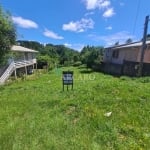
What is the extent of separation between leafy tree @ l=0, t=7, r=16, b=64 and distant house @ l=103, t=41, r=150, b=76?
11861 mm

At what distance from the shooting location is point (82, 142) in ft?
17.4

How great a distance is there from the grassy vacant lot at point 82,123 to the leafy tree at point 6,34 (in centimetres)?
754

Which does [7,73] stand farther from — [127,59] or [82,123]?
[82,123]

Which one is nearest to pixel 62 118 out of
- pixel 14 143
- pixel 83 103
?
pixel 83 103

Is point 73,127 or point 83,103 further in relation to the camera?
point 83,103

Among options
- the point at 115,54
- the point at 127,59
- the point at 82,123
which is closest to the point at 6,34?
the point at 82,123

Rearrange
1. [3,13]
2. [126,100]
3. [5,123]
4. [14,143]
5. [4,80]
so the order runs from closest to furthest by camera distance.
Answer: [14,143], [5,123], [126,100], [3,13], [4,80]

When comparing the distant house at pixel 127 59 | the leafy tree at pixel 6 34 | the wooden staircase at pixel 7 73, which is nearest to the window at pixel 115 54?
the distant house at pixel 127 59

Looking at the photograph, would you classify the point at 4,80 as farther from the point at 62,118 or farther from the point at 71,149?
the point at 71,149

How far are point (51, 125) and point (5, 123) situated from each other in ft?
5.42

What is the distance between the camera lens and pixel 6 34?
51.6 ft

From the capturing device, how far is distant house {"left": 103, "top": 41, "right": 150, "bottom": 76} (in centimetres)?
2166

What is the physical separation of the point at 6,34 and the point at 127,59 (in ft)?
56.3

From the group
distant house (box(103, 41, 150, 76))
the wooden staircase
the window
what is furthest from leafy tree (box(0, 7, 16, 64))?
the window
